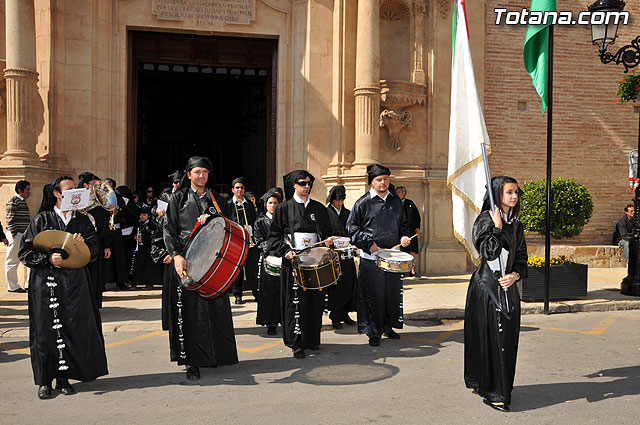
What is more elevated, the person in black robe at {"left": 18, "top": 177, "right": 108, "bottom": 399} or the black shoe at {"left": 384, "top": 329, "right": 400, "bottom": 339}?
the person in black robe at {"left": 18, "top": 177, "right": 108, "bottom": 399}

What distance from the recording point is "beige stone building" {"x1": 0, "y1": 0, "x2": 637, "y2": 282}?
1278 centimetres

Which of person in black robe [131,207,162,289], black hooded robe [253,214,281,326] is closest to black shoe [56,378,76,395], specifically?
black hooded robe [253,214,281,326]

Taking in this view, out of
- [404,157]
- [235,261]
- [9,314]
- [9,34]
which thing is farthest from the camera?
[404,157]

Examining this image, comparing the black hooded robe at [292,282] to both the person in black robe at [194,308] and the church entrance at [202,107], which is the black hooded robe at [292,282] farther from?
the church entrance at [202,107]

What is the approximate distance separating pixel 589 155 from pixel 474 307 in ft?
39.1

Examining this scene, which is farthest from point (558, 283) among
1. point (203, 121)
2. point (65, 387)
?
point (203, 121)

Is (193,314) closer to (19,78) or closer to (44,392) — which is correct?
(44,392)

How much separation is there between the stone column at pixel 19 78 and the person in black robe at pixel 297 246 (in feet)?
23.0

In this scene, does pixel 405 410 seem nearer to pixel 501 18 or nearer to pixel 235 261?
pixel 235 261

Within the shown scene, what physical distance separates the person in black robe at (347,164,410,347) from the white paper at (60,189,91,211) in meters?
3.26

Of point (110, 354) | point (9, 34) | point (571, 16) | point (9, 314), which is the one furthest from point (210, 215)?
point (571, 16)

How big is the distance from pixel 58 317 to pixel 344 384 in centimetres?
264

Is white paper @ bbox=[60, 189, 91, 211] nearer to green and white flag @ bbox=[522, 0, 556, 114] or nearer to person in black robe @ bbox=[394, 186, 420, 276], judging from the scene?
green and white flag @ bbox=[522, 0, 556, 114]

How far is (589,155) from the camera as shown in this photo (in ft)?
52.0
